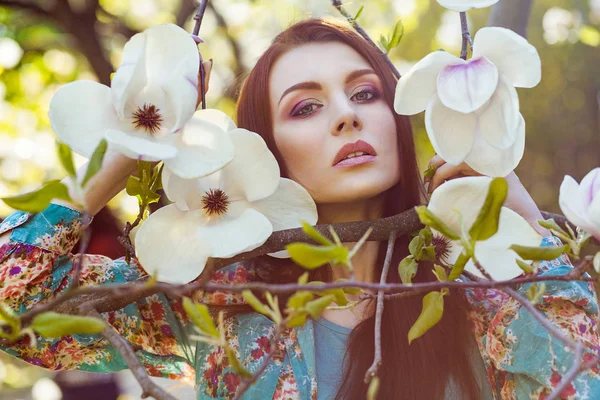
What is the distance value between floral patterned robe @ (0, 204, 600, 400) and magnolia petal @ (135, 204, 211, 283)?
37 cm

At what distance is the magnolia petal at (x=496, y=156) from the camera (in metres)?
0.64

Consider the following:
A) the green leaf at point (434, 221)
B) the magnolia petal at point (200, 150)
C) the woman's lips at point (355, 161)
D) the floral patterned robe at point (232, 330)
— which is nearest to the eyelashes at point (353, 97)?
the woman's lips at point (355, 161)

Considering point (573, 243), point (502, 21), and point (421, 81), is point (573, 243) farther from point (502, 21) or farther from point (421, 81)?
point (502, 21)

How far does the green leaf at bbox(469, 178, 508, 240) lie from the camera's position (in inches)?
18.1

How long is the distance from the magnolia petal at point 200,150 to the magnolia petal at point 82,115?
64 millimetres

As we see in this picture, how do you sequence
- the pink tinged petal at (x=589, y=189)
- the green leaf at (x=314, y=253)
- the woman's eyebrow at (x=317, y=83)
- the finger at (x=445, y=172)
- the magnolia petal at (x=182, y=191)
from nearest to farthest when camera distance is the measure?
the green leaf at (x=314, y=253), the pink tinged petal at (x=589, y=189), the magnolia petal at (x=182, y=191), the finger at (x=445, y=172), the woman's eyebrow at (x=317, y=83)

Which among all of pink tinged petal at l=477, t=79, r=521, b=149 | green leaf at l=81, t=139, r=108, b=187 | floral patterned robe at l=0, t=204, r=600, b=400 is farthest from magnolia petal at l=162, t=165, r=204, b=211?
floral patterned robe at l=0, t=204, r=600, b=400

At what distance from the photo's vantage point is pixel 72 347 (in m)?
1.03

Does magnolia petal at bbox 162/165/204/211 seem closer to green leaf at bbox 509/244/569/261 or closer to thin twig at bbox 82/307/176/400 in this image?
thin twig at bbox 82/307/176/400

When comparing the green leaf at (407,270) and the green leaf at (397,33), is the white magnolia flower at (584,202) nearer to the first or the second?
the green leaf at (407,270)

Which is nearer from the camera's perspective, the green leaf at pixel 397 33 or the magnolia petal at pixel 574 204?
the magnolia petal at pixel 574 204

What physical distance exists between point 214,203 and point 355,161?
29 centimetres

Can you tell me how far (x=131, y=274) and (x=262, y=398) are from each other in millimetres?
272

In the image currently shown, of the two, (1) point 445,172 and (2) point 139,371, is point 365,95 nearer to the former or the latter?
(1) point 445,172
